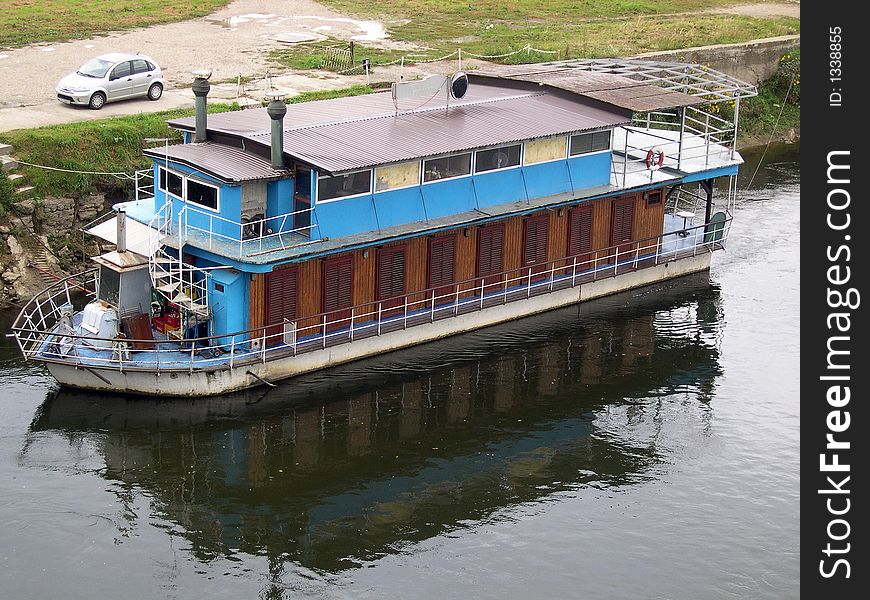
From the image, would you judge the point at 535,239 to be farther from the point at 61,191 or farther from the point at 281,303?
the point at 61,191

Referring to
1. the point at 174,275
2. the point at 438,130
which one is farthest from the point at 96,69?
the point at 174,275

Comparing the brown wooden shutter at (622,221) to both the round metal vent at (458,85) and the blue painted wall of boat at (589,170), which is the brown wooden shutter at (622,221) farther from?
the round metal vent at (458,85)

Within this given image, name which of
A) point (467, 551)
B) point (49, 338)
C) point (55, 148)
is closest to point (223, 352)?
point (49, 338)

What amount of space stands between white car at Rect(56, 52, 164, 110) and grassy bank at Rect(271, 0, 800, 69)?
1098cm

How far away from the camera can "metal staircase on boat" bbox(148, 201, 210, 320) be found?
130 feet

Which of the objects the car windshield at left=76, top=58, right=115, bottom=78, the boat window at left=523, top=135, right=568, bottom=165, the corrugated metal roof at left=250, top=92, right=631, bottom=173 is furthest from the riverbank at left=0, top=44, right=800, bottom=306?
the boat window at left=523, top=135, right=568, bottom=165

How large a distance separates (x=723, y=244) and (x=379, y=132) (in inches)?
635

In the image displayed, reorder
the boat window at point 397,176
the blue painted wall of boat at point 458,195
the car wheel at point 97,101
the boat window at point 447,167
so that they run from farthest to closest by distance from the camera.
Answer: the car wheel at point 97,101
the boat window at point 447,167
the boat window at point 397,176
the blue painted wall of boat at point 458,195

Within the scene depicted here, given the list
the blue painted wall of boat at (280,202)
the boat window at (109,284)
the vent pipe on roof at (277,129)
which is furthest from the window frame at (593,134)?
the boat window at (109,284)

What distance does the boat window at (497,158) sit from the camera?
1753 inches

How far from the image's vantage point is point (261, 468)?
36719 millimetres

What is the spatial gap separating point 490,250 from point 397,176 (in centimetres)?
536

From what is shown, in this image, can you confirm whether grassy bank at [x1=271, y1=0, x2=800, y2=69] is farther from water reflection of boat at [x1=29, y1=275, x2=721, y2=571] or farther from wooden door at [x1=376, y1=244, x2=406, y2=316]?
water reflection of boat at [x1=29, y1=275, x2=721, y2=571]

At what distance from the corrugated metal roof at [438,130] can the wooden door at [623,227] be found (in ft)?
11.6
